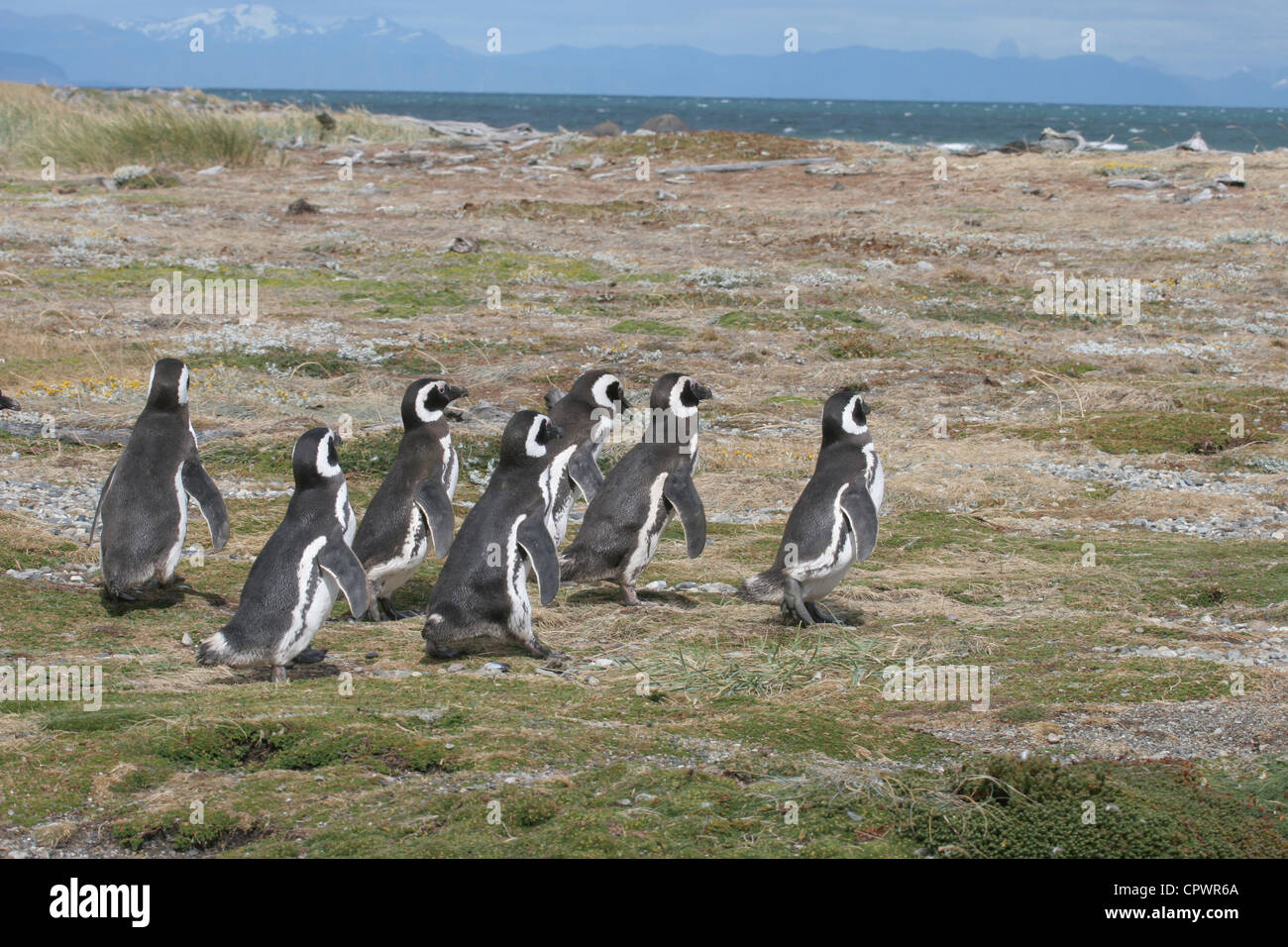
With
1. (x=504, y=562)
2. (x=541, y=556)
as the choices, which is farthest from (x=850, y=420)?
(x=504, y=562)

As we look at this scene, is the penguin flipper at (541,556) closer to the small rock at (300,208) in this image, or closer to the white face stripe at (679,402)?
the white face stripe at (679,402)

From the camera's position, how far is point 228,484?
9.01m

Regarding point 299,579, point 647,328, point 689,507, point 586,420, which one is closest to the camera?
point 299,579

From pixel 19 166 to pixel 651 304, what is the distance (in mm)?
18778

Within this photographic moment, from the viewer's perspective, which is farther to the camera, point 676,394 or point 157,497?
point 676,394

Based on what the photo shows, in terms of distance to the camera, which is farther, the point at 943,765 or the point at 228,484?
the point at 228,484

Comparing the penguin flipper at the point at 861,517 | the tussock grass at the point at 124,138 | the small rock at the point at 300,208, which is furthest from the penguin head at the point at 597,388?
the tussock grass at the point at 124,138

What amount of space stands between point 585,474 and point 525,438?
1.87m

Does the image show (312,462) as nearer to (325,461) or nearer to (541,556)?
(325,461)

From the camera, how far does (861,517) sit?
6.78 metres

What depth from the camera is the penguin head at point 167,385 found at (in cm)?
704

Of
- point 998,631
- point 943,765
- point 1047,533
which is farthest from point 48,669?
point 1047,533

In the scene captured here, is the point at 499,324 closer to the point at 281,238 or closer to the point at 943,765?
the point at 281,238

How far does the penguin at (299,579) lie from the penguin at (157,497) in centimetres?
101
